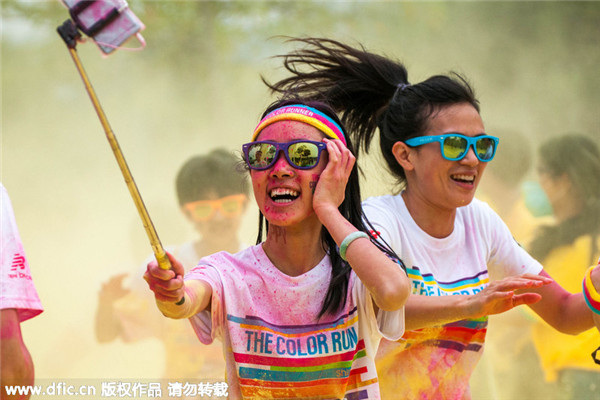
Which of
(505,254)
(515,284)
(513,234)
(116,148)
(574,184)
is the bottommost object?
(515,284)

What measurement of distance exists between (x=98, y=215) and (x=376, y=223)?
483 centimetres

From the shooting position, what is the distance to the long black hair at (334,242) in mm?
2479

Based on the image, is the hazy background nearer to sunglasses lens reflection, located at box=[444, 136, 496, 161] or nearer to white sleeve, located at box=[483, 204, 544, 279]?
white sleeve, located at box=[483, 204, 544, 279]

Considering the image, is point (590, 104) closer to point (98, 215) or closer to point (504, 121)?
point (504, 121)

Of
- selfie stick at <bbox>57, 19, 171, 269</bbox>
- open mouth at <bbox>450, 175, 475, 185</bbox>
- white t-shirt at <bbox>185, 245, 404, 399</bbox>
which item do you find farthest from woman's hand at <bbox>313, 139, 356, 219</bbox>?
open mouth at <bbox>450, 175, 475, 185</bbox>

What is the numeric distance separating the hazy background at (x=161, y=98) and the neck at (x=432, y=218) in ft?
11.6

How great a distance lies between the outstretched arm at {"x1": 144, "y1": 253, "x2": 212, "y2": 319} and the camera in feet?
6.37

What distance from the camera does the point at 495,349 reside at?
6.98 meters

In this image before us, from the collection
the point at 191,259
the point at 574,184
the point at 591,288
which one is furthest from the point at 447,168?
the point at 574,184

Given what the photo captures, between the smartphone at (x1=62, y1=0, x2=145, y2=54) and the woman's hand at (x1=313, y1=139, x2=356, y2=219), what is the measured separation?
0.82 m

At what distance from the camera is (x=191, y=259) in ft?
17.0

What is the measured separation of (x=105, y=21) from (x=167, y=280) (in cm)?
65

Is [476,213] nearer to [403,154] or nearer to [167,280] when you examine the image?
[403,154]

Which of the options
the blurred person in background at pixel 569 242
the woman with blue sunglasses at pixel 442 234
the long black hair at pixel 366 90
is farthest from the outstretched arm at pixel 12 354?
the blurred person in background at pixel 569 242
